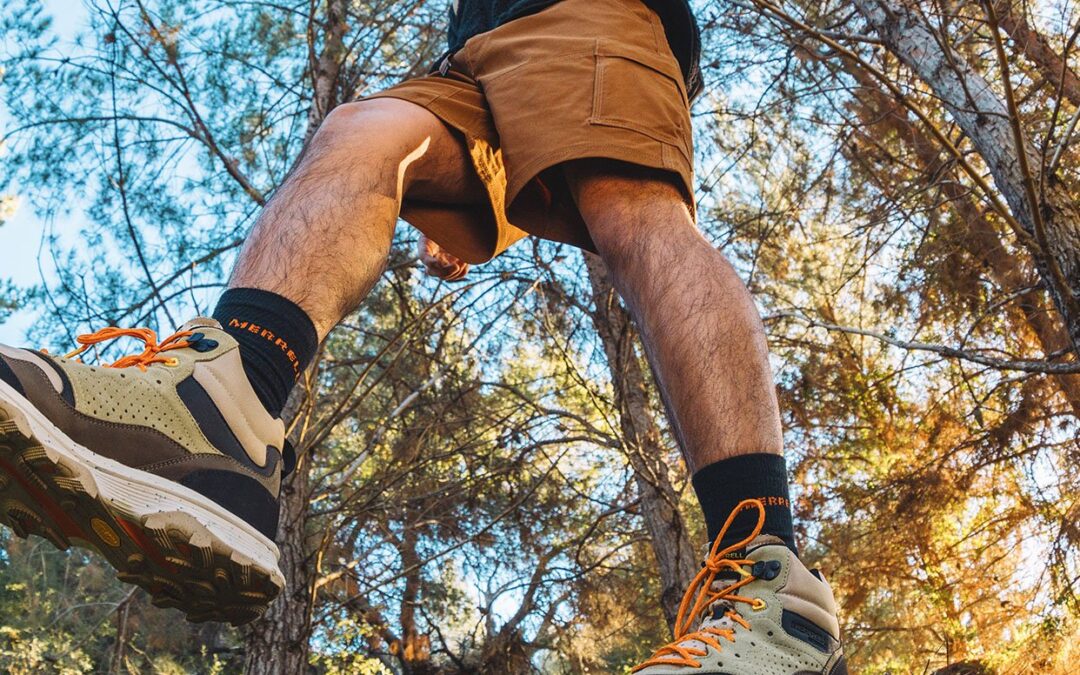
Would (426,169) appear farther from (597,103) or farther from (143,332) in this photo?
(143,332)

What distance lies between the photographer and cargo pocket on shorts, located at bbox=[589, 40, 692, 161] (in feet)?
4.24

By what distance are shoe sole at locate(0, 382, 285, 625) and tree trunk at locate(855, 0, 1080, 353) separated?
6.25ft

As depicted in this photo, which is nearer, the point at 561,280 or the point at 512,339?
the point at 561,280

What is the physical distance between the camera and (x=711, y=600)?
1009 mm

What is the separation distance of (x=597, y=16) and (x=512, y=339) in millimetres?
4864

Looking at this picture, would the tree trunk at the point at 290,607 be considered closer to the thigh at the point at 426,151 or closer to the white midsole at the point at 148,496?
the thigh at the point at 426,151

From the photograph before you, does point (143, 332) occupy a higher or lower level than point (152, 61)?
lower

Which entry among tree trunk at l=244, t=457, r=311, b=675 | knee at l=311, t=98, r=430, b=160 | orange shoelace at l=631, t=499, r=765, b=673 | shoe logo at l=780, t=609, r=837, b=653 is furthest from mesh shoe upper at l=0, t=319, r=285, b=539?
tree trunk at l=244, t=457, r=311, b=675

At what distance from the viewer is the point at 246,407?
1.02m

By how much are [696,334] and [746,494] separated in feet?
0.66

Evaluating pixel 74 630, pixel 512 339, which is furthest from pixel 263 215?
pixel 74 630

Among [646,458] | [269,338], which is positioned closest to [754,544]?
[269,338]

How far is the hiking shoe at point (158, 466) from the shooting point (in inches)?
34.6

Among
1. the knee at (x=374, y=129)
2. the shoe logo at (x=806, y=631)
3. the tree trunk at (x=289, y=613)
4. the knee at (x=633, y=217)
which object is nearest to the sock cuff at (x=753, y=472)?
the shoe logo at (x=806, y=631)
